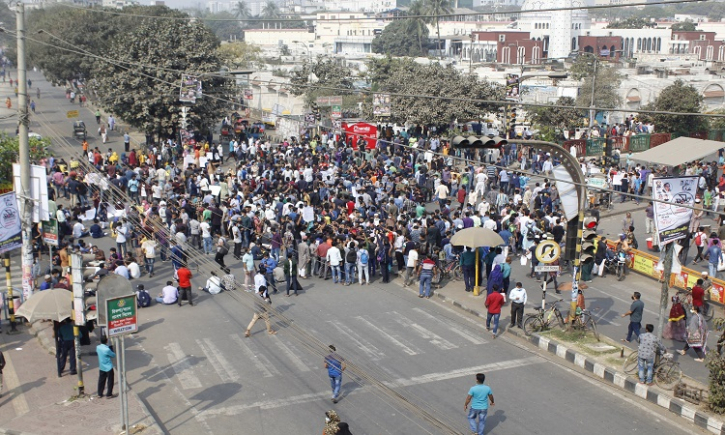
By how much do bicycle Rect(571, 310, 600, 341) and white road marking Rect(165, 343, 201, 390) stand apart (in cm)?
787

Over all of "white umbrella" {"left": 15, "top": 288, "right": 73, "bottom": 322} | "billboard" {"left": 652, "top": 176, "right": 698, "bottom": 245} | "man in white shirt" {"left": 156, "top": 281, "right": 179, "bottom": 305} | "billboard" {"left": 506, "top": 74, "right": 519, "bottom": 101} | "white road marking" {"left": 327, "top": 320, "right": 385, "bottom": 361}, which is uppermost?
"billboard" {"left": 506, "top": 74, "right": 519, "bottom": 101}

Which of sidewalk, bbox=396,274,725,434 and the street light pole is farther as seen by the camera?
the street light pole

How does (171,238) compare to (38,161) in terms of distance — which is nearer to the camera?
(171,238)

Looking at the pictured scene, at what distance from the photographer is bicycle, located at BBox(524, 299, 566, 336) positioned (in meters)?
17.0

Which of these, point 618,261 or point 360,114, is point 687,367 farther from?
point 360,114

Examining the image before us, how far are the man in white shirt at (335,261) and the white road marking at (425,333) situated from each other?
266 centimetres

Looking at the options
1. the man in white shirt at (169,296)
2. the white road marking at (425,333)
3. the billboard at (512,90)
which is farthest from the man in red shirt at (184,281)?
the billboard at (512,90)

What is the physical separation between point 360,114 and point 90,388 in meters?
35.0

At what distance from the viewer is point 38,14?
362 ft

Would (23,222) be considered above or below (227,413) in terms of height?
above

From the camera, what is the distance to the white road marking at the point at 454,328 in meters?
16.9

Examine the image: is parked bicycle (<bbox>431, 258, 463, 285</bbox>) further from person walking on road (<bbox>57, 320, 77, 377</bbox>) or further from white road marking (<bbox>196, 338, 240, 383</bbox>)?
person walking on road (<bbox>57, 320, 77, 377</bbox>)

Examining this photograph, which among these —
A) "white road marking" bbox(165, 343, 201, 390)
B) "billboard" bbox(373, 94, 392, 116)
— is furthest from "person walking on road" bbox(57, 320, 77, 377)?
"billboard" bbox(373, 94, 392, 116)

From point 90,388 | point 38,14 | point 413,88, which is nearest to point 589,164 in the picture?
point 413,88
